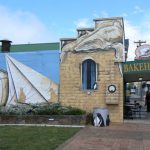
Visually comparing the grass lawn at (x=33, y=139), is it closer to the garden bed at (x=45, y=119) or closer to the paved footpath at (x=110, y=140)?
the paved footpath at (x=110, y=140)

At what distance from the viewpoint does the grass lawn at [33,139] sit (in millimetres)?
12500

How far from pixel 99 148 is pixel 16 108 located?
956 centimetres

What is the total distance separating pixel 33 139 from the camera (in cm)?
1415

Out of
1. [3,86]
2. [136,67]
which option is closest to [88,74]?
[136,67]

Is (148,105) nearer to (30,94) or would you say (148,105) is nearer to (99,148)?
(30,94)

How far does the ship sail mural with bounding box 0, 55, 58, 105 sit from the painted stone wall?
2.54 feet

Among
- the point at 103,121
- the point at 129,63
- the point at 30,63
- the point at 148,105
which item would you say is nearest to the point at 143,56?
the point at 129,63

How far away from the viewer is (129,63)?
71.7 ft

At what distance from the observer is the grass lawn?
1250cm

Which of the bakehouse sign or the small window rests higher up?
the bakehouse sign

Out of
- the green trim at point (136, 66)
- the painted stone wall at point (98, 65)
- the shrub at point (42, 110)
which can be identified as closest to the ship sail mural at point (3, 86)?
the shrub at point (42, 110)

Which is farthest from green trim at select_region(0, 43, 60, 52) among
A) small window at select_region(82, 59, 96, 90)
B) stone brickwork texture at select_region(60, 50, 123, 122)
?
small window at select_region(82, 59, 96, 90)

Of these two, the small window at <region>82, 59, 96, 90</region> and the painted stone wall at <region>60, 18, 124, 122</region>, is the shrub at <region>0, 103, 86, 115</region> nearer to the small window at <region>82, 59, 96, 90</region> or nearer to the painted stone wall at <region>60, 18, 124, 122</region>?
the painted stone wall at <region>60, 18, 124, 122</region>

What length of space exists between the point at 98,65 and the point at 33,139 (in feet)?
29.2
